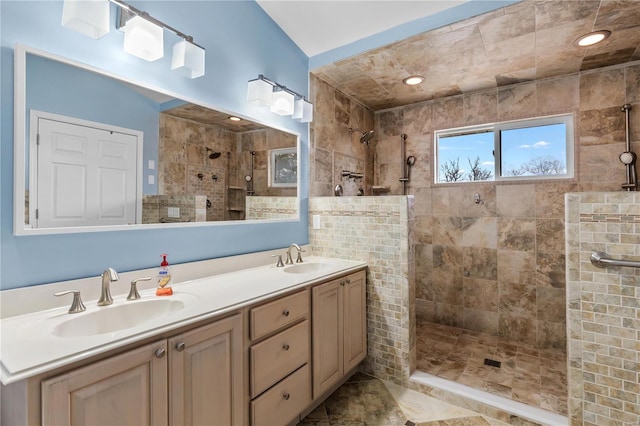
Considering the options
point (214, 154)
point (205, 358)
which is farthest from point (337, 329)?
point (214, 154)

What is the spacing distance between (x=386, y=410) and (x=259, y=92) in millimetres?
2320

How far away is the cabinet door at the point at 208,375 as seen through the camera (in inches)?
46.3

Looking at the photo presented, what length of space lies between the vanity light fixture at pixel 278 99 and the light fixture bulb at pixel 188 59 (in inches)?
18.2

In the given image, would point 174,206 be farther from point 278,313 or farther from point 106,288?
point 278,313

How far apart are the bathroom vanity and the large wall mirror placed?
43cm

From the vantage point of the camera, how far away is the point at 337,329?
6.78ft

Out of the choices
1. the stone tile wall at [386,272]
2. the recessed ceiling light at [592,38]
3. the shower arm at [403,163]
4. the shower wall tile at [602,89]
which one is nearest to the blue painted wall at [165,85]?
the stone tile wall at [386,272]

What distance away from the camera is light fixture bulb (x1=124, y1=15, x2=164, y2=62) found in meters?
1.49

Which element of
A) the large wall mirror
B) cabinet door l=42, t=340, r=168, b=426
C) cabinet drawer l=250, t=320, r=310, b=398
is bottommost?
cabinet drawer l=250, t=320, r=310, b=398

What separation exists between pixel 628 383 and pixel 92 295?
2613mm

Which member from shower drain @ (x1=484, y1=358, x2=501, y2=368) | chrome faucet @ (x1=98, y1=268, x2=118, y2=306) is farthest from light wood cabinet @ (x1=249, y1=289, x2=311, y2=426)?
shower drain @ (x1=484, y1=358, x2=501, y2=368)

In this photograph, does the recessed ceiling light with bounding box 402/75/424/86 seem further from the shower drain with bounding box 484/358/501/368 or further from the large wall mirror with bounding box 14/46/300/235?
the shower drain with bounding box 484/358/501/368

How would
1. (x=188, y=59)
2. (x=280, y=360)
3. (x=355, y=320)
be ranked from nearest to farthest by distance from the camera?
(x=280, y=360)
(x=188, y=59)
(x=355, y=320)

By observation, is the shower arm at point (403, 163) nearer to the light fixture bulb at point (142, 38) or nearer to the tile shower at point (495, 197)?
the tile shower at point (495, 197)
